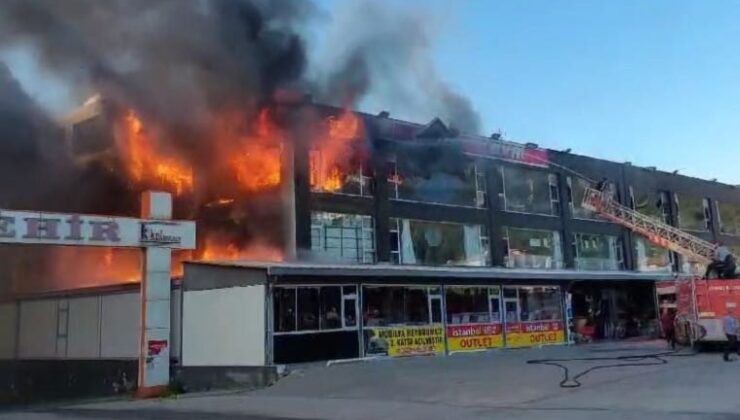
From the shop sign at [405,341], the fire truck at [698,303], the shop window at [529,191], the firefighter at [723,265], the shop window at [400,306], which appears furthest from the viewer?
the shop window at [529,191]

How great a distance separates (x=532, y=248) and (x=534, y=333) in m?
8.32

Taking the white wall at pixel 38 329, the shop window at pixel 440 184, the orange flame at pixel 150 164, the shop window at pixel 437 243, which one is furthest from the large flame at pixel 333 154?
the white wall at pixel 38 329

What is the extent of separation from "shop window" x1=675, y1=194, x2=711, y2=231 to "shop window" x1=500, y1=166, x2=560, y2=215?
10.3 meters

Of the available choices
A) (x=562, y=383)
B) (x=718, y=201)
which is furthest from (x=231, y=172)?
(x=718, y=201)

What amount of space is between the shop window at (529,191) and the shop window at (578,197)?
0.95 metres

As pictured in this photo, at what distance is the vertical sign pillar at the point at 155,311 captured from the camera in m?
19.4

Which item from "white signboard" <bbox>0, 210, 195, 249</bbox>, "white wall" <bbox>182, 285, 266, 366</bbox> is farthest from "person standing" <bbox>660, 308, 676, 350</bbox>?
"white signboard" <bbox>0, 210, 195, 249</bbox>

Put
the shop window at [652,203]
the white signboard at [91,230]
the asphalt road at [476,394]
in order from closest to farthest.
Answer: the asphalt road at [476,394] → the white signboard at [91,230] → the shop window at [652,203]

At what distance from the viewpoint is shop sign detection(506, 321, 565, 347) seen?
25.6 metres

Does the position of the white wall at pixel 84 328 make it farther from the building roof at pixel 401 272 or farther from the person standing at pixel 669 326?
the person standing at pixel 669 326

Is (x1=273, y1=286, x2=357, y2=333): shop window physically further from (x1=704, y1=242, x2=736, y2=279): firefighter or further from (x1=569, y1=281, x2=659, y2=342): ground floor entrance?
(x1=569, y1=281, x2=659, y2=342): ground floor entrance

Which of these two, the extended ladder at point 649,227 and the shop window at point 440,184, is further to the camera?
the extended ladder at point 649,227

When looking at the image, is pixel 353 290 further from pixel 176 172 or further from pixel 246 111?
pixel 176 172

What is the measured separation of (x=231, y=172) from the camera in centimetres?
2642
